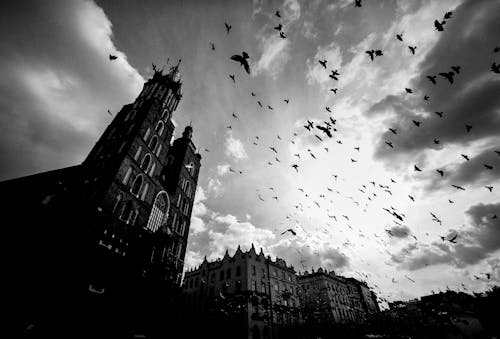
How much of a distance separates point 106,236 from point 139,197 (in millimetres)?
5268

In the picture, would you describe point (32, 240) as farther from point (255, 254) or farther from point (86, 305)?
point (255, 254)

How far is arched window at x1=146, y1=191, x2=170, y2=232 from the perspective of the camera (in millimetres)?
24552

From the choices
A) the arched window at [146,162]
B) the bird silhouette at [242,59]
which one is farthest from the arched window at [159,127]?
the bird silhouette at [242,59]

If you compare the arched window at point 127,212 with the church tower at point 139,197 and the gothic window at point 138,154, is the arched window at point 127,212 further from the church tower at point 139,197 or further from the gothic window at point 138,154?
the gothic window at point 138,154

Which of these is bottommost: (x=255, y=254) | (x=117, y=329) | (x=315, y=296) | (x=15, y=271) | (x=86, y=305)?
(x=117, y=329)

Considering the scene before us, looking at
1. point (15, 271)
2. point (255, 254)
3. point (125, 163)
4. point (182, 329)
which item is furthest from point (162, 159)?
point (255, 254)

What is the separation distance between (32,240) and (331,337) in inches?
1671

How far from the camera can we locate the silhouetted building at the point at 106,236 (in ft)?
48.2

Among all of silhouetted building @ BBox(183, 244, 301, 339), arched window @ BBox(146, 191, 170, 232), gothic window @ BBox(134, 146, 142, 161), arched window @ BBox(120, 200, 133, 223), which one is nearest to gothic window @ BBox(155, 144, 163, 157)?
gothic window @ BBox(134, 146, 142, 161)

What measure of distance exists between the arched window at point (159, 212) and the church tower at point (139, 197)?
0.11 meters

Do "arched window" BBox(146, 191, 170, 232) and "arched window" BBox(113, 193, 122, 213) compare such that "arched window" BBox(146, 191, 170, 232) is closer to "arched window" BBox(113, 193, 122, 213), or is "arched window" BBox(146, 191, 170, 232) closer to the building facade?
"arched window" BBox(113, 193, 122, 213)

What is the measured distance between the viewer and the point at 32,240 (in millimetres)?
16406

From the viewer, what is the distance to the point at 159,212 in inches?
→ 1032

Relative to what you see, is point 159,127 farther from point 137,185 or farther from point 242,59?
point 242,59
